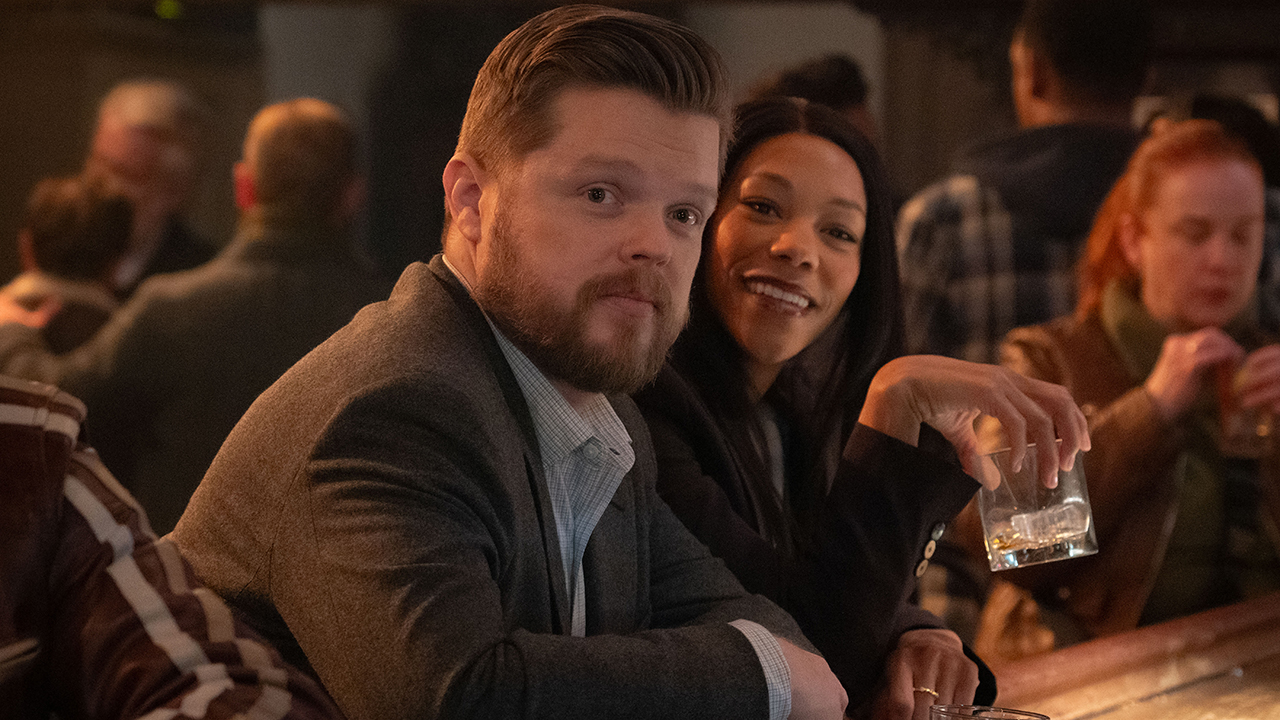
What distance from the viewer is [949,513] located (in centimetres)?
132

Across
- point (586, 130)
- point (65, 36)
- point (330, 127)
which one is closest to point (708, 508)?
point (586, 130)

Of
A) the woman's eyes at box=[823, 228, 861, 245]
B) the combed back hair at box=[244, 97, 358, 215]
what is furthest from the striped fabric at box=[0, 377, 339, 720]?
the combed back hair at box=[244, 97, 358, 215]

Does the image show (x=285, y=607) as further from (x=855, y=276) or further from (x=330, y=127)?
(x=330, y=127)

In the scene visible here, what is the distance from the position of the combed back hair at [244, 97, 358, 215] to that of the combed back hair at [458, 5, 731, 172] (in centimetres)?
171

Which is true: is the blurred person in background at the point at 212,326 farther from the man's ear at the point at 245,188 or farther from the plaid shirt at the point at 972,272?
the plaid shirt at the point at 972,272

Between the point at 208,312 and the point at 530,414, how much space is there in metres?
1.85

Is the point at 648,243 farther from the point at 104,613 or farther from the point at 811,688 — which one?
the point at 104,613

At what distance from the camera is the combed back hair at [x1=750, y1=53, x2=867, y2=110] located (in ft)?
7.08

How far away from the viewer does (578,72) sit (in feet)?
3.53

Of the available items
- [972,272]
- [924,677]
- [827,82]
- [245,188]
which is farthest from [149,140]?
[924,677]

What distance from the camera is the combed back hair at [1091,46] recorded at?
8.89ft

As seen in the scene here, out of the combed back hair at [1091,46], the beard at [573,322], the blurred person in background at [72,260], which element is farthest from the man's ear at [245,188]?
the beard at [573,322]

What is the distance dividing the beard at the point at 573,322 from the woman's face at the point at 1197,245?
67.3 inches

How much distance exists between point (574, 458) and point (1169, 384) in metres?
1.58
